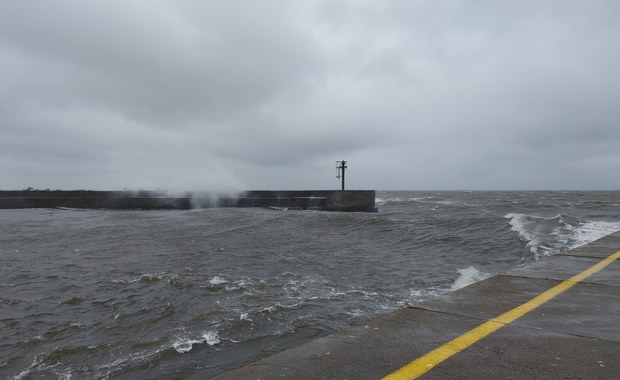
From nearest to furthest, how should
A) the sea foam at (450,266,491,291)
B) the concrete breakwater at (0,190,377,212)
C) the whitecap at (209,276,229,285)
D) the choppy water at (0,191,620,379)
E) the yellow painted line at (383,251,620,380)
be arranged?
the yellow painted line at (383,251,620,380) → the choppy water at (0,191,620,379) → the whitecap at (209,276,229,285) → the sea foam at (450,266,491,291) → the concrete breakwater at (0,190,377,212)

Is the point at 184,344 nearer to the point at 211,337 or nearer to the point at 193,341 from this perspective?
the point at 193,341

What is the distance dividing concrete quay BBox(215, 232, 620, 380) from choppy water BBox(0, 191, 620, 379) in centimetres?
188

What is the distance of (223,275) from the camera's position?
29.3ft

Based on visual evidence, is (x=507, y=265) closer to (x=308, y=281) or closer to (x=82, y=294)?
(x=308, y=281)

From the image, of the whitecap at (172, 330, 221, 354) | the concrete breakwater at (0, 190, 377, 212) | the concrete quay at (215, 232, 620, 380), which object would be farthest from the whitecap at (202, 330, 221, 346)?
the concrete breakwater at (0, 190, 377, 212)

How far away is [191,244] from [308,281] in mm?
5906

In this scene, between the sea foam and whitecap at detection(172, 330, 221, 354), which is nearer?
whitecap at detection(172, 330, 221, 354)

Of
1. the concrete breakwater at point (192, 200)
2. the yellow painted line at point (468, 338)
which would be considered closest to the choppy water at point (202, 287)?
the yellow painted line at point (468, 338)

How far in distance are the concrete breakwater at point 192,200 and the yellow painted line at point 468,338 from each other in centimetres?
2548

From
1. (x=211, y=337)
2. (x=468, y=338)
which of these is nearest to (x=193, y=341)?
(x=211, y=337)

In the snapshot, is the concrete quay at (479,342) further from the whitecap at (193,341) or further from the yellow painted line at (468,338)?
the whitecap at (193,341)

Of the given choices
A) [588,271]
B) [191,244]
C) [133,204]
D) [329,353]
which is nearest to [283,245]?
[191,244]

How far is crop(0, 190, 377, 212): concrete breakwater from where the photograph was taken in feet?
101

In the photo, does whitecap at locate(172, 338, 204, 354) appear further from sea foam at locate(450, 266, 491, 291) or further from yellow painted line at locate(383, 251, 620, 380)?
sea foam at locate(450, 266, 491, 291)
